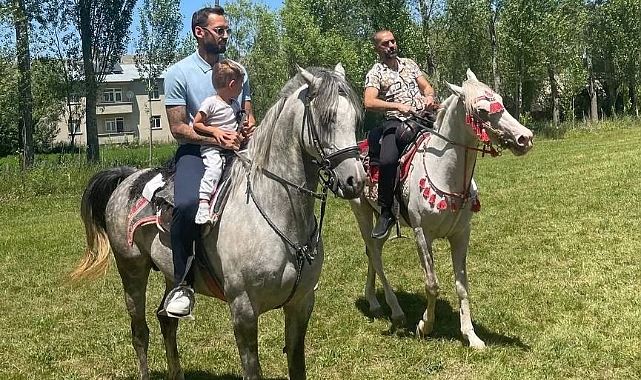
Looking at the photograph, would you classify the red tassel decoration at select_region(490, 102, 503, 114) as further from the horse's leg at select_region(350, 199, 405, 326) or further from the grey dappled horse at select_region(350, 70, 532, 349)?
the horse's leg at select_region(350, 199, 405, 326)

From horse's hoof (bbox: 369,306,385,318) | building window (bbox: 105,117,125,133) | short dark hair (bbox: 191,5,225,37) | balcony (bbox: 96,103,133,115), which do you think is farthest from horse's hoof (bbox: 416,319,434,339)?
building window (bbox: 105,117,125,133)

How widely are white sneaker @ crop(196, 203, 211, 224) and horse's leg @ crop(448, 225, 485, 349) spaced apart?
2929 mm

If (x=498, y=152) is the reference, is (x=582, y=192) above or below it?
below

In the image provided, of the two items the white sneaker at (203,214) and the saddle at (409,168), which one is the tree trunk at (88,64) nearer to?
the saddle at (409,168)

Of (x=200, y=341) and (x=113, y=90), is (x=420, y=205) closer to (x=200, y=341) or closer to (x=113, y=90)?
(x=200, y=341)

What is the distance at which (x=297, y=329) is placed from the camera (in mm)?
3904

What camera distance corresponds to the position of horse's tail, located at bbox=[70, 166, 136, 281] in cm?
520

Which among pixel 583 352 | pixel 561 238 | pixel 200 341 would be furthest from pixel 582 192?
pixel 200 341

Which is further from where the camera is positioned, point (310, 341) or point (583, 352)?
point (310, 341)

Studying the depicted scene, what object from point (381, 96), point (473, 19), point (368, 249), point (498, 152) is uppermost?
point (473, 19)

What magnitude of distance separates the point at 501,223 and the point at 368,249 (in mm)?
4404

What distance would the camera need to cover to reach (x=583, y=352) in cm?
522

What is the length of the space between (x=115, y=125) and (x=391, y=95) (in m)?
65.7

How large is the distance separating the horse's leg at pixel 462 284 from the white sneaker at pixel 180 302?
9.40ft
